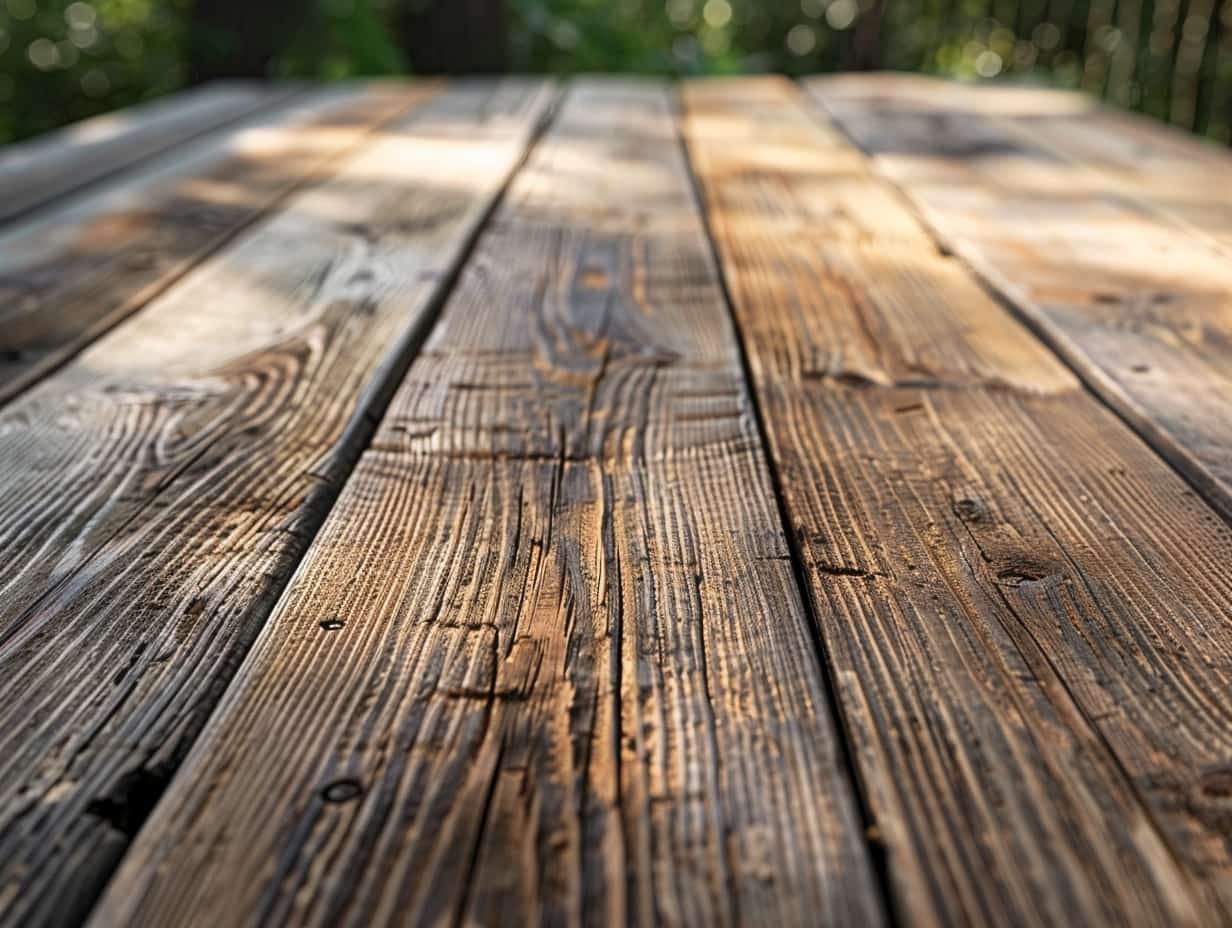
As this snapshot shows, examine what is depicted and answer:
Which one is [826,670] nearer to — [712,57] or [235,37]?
[235,37]

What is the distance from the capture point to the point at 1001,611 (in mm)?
728

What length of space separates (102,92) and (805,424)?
16.2ft

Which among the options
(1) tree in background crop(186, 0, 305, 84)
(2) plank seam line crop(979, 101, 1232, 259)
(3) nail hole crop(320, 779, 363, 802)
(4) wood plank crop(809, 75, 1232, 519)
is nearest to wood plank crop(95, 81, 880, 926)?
(3) nail hole crop(320, 779, 363, 802)

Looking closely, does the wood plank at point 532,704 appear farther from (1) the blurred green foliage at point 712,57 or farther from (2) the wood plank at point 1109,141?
(1) the blurred green foliage at point 712,57

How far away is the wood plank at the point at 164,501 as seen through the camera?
58cm

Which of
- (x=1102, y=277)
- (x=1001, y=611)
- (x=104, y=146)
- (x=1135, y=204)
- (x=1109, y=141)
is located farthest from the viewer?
(x=1109, y=141)

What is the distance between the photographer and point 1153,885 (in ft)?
1.68

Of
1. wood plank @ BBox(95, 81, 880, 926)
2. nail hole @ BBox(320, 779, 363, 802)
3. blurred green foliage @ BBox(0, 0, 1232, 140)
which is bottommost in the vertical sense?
blurred green foliage @ BBox(0, 0, 1232, 140)

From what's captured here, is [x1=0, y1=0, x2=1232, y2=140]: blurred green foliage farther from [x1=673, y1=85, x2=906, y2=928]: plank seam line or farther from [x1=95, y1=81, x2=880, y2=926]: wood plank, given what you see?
[x1=95, y1=81, x2=880, y2=926]: wood plank

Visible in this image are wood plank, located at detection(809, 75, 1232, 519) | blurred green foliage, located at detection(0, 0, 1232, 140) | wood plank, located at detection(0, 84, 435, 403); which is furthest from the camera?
blurred green foliage, located at detection(0, 0, 1232, 140)

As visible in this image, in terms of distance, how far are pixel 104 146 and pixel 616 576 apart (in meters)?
2.07

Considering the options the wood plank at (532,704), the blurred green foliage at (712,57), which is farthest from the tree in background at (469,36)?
the wood plank at (532,704)

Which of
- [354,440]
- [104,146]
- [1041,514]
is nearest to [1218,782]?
[1041,514]

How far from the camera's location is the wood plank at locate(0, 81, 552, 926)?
582mm
